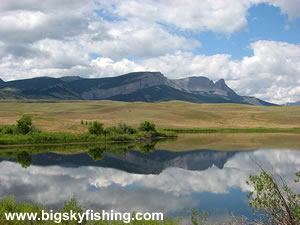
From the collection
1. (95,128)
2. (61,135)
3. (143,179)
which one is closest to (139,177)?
(143,179)

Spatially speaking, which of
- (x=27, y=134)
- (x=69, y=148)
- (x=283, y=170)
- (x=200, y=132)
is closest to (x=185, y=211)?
(x=283, y=170)

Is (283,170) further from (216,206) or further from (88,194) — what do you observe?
(88,194)

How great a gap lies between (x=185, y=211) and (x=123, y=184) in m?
14.3

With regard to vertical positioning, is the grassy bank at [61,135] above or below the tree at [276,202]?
below

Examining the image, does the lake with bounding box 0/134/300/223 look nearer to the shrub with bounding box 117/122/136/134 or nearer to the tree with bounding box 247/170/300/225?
the tree with bounding box 247/170/300/225

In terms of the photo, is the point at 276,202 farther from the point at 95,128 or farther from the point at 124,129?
the point at 124,129

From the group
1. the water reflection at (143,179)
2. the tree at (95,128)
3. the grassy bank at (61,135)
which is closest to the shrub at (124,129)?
the grassy bank at (61,135)

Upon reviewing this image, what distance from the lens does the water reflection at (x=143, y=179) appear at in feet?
95.3

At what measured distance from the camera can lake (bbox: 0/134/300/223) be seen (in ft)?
94.9

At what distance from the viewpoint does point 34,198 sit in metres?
30.4

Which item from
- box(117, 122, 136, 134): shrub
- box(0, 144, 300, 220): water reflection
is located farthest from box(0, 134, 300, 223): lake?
box(117, 122, 136, 134): shrub

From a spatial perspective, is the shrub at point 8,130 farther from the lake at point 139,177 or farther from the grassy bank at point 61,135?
the lake at point 139,177

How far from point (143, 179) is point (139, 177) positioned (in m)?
1.99

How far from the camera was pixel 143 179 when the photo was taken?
42656 millimetres
